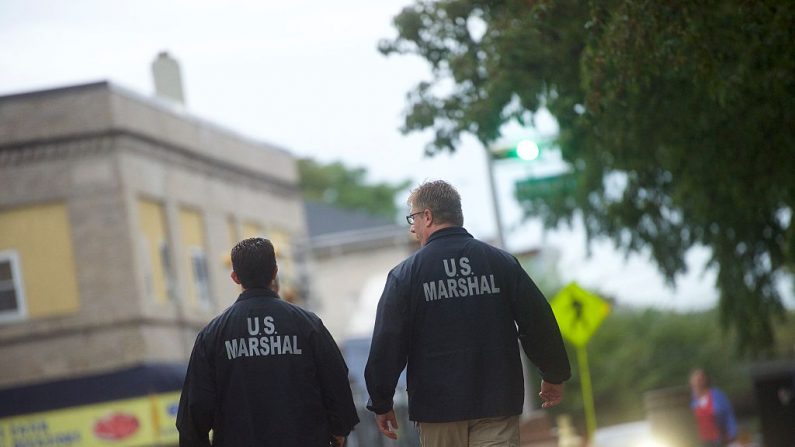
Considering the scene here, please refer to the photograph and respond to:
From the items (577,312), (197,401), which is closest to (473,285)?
(197,401)

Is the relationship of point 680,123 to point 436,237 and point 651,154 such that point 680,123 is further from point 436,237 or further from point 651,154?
point 436,237

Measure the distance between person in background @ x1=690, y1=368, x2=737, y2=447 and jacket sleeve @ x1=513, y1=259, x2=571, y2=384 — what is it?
517 inches

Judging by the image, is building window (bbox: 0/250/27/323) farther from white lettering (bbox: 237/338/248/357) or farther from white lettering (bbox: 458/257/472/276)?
white lettering (bbox: 458/257/472/276)

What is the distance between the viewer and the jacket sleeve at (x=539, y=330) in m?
8.09

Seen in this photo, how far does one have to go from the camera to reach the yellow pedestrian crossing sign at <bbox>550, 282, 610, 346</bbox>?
23.8 metres

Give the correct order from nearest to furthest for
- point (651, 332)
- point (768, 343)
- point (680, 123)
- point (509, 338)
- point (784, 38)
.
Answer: point (509, 338) → point (784, 38) → point (680, 123) → point (768, 343) → point (651, 332)

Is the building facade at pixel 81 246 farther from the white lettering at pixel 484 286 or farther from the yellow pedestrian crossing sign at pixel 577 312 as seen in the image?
the white lettering at pixel 484 286

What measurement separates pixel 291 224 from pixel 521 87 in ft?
116

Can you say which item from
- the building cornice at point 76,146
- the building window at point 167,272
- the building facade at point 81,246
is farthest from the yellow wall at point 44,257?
the building window at point 167,272

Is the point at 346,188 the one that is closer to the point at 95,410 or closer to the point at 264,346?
the point at 95,410

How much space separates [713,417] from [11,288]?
21056 mm

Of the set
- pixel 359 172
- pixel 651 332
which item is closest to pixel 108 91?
pixel 651 332

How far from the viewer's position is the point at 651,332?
45.8m

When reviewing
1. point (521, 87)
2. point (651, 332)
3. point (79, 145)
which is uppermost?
→ point (79, 145)
